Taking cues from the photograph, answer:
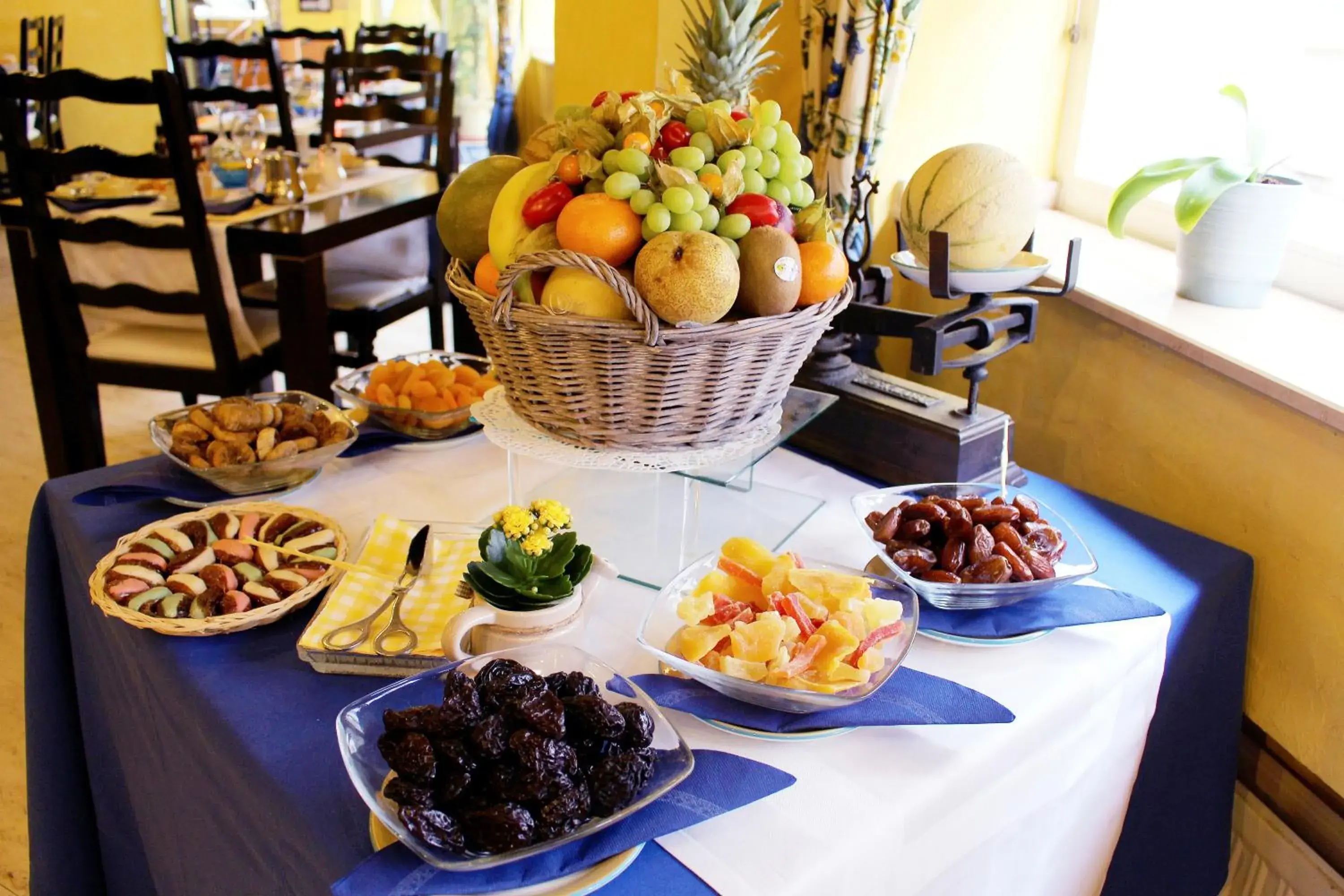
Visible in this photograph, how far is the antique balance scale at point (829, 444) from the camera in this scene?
1044mm

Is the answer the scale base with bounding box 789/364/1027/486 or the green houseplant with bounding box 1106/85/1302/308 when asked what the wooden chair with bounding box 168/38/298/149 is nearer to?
the scale base with bounding box 789/364/1027/486

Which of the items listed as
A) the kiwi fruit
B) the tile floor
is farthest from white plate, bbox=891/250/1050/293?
the tile floor

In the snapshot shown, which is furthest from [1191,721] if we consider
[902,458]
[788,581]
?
[788,581]

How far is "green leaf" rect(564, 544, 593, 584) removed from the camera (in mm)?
871

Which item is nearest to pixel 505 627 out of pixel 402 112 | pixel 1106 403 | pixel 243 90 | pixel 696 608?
pixel 696 608

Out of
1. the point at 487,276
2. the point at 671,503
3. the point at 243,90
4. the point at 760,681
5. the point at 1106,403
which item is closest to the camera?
the point at 760,681

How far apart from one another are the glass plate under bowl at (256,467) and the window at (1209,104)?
1.32 m

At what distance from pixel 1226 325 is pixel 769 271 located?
82 centimetres

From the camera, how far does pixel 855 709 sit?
795 mm

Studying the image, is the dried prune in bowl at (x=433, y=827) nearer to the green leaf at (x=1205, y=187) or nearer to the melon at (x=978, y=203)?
the melon at (x=978, y=203)

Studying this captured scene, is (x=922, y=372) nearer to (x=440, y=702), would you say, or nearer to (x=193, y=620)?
(x=440, y=702)

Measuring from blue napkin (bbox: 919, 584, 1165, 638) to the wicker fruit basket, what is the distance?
274 mm

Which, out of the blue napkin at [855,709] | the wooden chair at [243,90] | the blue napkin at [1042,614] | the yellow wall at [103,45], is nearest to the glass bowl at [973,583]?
the blue napkin at [1042,614]

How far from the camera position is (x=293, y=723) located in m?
0.81
